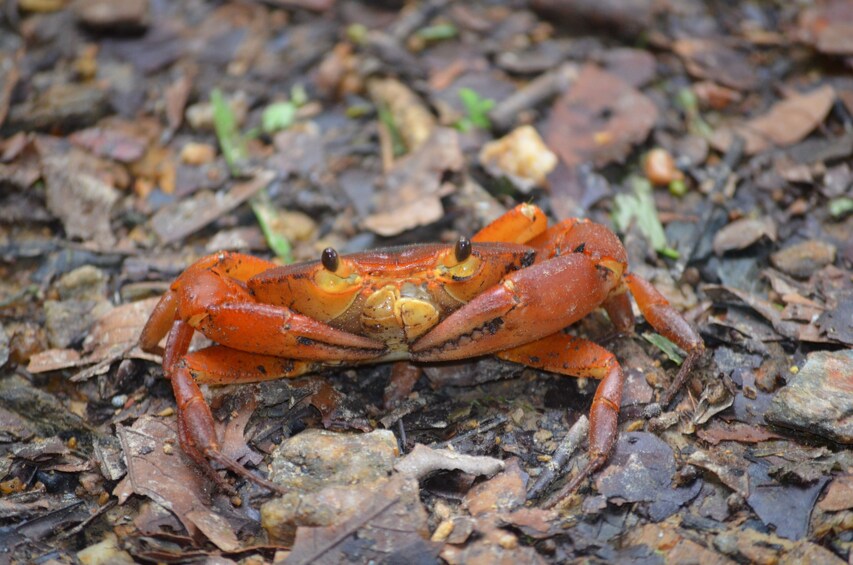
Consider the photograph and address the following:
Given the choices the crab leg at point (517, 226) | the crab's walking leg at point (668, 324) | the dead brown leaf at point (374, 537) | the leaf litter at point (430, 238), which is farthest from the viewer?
the crab leg at point (517, 226)

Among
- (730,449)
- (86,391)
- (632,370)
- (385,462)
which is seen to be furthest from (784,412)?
(86,391)

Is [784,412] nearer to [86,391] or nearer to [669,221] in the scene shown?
[669,221]

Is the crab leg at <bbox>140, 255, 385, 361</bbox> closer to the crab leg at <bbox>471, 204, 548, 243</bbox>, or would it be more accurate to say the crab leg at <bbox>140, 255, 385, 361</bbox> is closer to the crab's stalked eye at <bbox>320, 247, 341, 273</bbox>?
the crab's stalked eye at <bbox>320, 247, 341, 273</bbox>

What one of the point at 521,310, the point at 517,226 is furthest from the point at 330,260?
the point at 517,226

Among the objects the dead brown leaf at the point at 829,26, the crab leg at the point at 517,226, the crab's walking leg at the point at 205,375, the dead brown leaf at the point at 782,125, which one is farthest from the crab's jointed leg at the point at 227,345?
the dead brown leaf at the point at 829,26

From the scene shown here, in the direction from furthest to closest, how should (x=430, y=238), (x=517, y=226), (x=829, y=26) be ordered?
(x=829, y=26) → (x=430, y=238) → (x=517, y=226)

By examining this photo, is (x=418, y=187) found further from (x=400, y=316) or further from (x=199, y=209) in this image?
(x=400, y=316)

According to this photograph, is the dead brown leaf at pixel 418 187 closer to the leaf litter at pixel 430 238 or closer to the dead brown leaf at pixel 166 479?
the leaf litter at pixel 430 238
